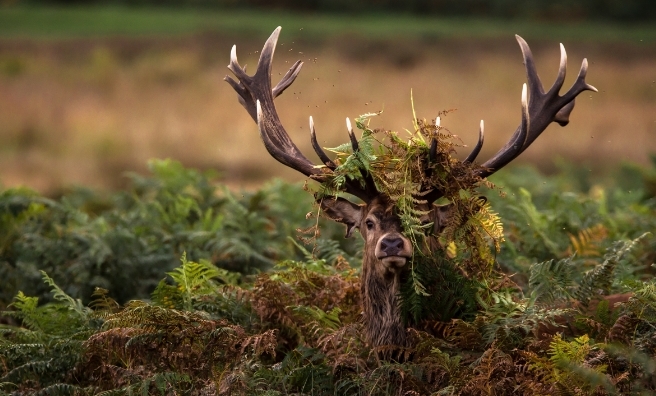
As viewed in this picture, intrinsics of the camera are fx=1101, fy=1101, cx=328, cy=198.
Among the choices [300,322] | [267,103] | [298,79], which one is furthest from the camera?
[298,79]

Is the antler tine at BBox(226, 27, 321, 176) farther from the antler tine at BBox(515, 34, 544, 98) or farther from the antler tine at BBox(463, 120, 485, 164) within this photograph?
the antler tine at BBox(515, 34, 544, 98)

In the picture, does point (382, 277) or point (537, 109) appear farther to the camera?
point (537, 109)

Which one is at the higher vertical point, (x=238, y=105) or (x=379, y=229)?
(x=238, y=105)

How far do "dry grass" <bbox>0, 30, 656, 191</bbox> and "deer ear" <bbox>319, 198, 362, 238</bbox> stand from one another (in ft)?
37.9

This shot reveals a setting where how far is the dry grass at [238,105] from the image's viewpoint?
2108 cm

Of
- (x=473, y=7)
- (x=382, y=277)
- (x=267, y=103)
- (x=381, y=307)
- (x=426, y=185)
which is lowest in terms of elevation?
(x=381, y=307)

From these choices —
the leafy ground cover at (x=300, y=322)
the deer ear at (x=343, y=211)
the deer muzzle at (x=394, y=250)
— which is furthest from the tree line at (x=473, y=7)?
the deer muzzle at (x=394, y=250)

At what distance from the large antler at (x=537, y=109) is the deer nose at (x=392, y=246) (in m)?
0.70

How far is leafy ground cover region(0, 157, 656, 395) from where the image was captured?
591 centimetres

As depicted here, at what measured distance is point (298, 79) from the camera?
2809 cm

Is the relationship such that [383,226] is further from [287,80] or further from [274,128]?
[287,80]

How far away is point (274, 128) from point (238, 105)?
17.4 metres

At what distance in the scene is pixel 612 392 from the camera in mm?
5238

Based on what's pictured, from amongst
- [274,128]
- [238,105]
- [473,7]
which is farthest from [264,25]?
[274,128]
